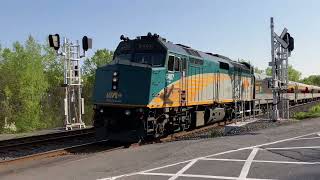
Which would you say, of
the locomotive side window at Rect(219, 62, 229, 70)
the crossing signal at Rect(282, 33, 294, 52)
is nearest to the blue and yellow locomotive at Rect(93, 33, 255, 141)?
the locomotive side window at Rect(219, 62, 229, 70)

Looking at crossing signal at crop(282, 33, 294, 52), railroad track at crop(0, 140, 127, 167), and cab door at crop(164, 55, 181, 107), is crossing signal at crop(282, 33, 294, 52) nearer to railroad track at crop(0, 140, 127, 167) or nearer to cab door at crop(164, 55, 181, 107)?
cab door at crop(164, 55, 181, 107)

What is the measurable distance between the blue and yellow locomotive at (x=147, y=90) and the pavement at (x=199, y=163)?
8.01 ft

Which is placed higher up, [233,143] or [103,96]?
[103,96]

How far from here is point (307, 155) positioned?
11.1m

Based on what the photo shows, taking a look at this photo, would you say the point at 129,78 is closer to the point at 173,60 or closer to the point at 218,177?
the point at 173,60

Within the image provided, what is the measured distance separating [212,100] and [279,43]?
4.47 m

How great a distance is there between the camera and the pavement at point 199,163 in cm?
936

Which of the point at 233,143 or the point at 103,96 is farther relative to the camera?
the point at 103,96

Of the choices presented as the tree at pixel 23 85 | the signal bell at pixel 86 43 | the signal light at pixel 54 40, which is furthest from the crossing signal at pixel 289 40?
the tree at pixel 23 85

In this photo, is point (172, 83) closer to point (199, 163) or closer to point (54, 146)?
point (54, 146)

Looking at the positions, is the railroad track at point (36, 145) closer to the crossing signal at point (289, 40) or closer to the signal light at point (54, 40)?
the signal light at point (54, 40)

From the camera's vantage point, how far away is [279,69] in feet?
73.7

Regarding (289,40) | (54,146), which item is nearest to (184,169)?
(54,146)

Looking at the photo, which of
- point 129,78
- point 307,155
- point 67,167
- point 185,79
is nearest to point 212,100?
point 185,79
